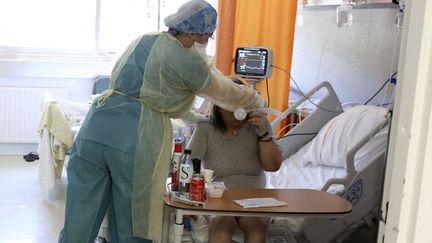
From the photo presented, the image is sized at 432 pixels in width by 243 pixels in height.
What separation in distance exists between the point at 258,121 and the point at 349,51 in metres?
1.64

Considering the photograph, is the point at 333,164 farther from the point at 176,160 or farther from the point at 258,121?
the point at 176,160

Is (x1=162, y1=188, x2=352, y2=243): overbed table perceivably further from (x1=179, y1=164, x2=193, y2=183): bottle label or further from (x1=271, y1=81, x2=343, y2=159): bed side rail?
(x1=271, y1=81, x2=343, y2=159): bed side rail

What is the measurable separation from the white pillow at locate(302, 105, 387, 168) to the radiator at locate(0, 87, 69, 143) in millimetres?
2808

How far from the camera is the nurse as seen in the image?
2281 millimetres

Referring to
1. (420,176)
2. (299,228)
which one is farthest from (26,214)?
(420,176)

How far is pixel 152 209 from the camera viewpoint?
2262mm

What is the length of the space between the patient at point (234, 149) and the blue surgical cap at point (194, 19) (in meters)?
0.38

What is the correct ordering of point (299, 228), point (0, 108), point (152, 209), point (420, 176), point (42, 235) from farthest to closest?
point (0, 108) < point (42, 235) < point (299, 228) < point (152, 209) < point (420, 176)

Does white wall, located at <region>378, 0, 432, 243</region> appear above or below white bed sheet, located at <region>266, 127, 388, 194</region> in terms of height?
above

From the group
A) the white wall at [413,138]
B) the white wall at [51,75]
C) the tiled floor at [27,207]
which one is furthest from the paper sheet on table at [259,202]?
the white wall at [51,75]

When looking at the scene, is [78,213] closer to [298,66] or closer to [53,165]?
[53,165]

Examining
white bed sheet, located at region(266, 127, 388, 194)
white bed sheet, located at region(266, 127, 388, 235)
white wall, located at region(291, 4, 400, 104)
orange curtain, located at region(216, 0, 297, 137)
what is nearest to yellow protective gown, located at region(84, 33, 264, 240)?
white bed sheet, located at region(266, 127, 388, 235)

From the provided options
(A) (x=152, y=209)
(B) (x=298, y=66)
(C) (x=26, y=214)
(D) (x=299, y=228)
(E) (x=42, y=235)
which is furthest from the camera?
(B) (x=298, y=66)

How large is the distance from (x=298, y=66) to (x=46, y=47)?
2.37 meters
